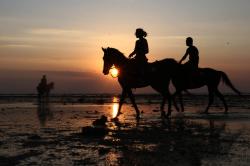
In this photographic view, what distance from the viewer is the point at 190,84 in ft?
70.0

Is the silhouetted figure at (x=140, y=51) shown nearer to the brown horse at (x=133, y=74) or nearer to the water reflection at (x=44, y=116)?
the brown horse at (x=133, y=74)

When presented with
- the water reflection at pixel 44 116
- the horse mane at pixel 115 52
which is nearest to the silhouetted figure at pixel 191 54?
the horse mane at pixel 115 52

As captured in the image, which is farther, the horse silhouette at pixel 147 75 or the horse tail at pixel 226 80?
Result: the horse tail at pixel 226 80

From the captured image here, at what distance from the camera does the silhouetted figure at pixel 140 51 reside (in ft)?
59.0

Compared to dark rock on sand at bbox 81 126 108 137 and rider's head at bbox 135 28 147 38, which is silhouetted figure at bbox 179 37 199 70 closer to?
rider's head at bbox 135 28 147 38

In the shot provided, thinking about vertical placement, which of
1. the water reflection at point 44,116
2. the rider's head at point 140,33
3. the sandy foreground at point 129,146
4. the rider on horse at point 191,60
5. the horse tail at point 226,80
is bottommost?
the water reflection at point 44,116

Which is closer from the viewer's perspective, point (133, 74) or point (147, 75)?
point (133, 74)

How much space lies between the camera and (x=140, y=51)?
1798cm

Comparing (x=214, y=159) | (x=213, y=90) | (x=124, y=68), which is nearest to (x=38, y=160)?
(x=214, y=159)

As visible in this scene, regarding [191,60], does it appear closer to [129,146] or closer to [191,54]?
[191,54]

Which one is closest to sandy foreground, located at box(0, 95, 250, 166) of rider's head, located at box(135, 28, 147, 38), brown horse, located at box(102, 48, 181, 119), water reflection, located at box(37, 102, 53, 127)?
water reflection, located at box(37, 102, 53, 127)

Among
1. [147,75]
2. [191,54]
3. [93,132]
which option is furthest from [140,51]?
[93,132]

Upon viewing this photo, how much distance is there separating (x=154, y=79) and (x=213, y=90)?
165 inches

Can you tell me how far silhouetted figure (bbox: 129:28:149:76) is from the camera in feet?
59.0
